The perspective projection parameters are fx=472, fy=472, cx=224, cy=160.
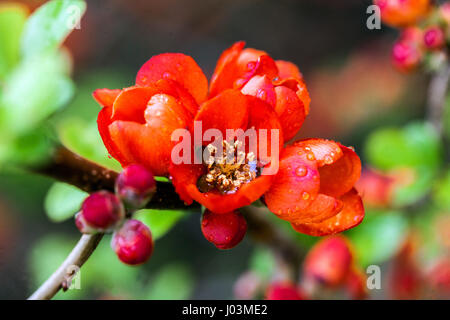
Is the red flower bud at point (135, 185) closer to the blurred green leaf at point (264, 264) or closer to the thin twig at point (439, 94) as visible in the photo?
the blurred green leaf at point (264, 264)

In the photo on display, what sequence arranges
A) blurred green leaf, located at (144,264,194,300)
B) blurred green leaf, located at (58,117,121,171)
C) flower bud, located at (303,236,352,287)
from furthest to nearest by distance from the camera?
blurred green leaf, located at (144,264,194,300), flower bud, located at (303,236,352,287), blurred green leaf, located at (58,117,121,171)

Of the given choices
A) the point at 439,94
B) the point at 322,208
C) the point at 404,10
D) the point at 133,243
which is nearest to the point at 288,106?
the point at 322,208

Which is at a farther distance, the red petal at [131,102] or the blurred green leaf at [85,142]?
the blurred green leaf at [85,142]

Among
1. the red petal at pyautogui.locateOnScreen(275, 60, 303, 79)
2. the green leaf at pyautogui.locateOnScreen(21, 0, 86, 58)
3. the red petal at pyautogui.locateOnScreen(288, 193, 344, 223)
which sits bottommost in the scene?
the red petal at pyautogui.locateOnScreen(288, 193, 344, 223)

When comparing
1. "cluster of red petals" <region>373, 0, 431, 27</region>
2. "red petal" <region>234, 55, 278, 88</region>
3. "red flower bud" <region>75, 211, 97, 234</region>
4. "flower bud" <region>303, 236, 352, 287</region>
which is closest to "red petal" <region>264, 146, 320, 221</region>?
"red petal" <region>234, 55, 278, 88</region>

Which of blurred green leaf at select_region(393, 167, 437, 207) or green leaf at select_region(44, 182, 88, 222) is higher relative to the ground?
blurred green leaf at select_region(393, 167, 437, 207)

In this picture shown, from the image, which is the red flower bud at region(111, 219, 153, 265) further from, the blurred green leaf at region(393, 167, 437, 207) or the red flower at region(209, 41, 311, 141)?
the blurred green leaf at region(393, 167, 437, 207)

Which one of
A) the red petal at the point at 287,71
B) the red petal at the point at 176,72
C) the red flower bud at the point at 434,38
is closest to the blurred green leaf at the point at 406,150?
the red flower bud at the point at 434,38
